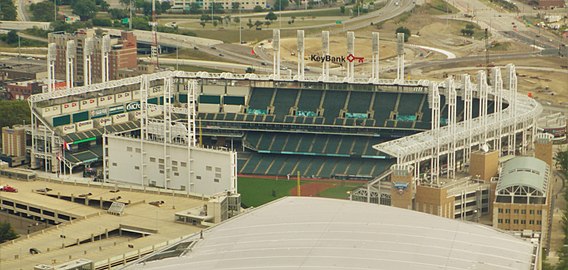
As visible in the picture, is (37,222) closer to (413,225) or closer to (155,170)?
(155,170)

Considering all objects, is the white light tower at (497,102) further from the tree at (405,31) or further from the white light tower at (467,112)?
the tree at (405,31)

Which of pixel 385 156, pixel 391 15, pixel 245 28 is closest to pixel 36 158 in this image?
pixel 385 156

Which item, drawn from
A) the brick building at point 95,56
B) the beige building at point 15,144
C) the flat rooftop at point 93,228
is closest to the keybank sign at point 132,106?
the beige building at point 15,144

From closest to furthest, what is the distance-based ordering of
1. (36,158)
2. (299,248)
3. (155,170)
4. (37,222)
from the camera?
1. (299,248)
2. (37,222)
3. (155,170)
4. (36,158)

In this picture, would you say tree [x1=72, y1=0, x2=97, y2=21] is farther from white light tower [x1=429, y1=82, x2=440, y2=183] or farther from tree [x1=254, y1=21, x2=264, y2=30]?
white light tower [x1=429, y1=82, x2=440, y2=183]

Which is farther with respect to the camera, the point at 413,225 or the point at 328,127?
the point at 328,127

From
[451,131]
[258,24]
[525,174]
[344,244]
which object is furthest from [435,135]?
[258,24]

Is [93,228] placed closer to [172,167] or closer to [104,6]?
[172,167]
